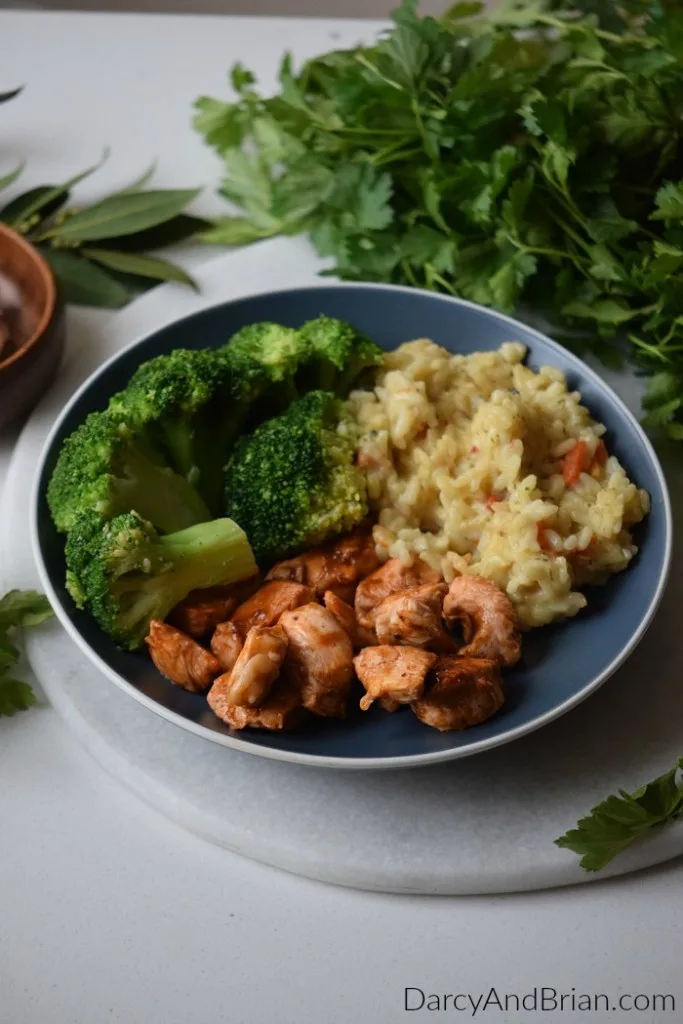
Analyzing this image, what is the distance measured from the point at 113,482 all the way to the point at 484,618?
688 millimetres

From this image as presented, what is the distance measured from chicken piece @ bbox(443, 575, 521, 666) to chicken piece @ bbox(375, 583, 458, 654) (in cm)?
3

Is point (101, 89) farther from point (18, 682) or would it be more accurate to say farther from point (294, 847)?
point (294, 847)

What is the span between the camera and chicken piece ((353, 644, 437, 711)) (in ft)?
5.01

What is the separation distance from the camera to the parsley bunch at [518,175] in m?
2.17

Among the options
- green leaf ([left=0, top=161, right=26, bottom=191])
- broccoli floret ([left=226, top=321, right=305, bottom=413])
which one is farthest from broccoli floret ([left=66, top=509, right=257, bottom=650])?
green leaf ([left=0, top=161, right=26, bottom=191])

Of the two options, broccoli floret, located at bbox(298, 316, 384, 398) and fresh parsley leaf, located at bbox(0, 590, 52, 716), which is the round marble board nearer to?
fresh parsley leaf, located at bbox(0, 590, 52, 716)

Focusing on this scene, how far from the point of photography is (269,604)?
1.73 m

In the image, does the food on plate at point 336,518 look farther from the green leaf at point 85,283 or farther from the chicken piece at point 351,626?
the green leaf at point 85,283

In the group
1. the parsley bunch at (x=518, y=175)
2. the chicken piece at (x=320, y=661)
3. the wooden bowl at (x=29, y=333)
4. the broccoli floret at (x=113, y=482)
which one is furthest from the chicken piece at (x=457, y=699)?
the wooden bowl at (x=29, y=333)

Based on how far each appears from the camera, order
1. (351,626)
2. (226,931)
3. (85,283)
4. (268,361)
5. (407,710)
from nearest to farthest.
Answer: (226,931) → (407,710) → (351,626) → (268,361) → (85,283)

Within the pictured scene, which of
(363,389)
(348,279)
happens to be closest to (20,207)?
(348,279)

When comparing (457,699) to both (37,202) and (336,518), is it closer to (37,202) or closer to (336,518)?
(336,518)

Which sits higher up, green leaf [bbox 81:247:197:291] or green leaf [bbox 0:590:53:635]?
green leaf [bbox 81:247:197:291]

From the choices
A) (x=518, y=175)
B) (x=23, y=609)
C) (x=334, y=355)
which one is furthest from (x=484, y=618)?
(x=518, y=175)
